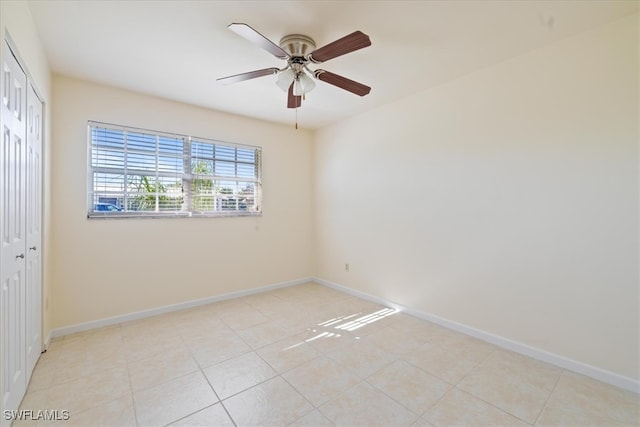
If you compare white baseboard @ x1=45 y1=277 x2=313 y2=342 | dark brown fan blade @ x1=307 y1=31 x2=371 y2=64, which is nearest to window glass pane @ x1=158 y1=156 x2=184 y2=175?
white baseboard @ x1=45 y1=277 x2=313 y2=342

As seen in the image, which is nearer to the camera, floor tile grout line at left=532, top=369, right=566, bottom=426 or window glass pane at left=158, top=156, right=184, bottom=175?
floor tile grout line at left=532, top=369, right=566, bottom=426

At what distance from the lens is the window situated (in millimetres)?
A: 3172

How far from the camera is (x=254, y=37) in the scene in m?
1.86

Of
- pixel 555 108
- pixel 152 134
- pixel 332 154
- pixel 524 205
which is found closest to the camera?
pixel 555 108

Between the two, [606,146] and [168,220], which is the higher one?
[606,146]

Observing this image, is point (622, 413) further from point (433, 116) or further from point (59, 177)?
point (59, 177)

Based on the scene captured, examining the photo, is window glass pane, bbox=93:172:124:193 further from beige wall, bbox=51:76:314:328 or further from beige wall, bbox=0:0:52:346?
beige wall, bbox=0:0:52:346

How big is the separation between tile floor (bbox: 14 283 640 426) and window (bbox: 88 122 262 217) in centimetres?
138

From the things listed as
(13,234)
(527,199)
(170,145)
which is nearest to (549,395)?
(527,199)

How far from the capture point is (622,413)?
1.84m

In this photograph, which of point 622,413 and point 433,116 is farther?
point 433,116

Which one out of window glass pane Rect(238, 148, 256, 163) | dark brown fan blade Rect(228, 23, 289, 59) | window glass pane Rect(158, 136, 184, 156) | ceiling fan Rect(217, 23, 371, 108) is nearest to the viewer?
dark brown fan blade Rect(228, 23, 289, 59)

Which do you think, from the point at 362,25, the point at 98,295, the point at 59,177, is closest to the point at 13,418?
the point at 98,295

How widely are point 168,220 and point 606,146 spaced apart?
4.28 meters
